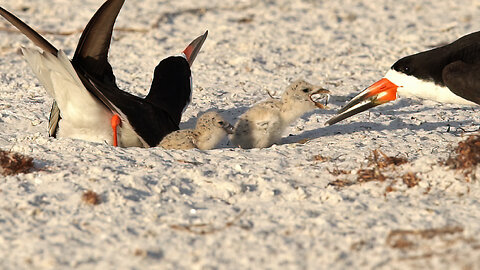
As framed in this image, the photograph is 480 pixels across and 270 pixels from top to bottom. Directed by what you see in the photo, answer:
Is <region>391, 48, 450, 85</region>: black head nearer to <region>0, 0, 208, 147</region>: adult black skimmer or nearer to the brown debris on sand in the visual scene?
<region>0, 0, 208, 147</region>: adult black skimmer

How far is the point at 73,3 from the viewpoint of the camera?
31.0 ft

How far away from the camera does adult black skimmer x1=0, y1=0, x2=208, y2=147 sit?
4.56 meters

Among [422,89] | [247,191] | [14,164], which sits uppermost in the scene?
[422,89]

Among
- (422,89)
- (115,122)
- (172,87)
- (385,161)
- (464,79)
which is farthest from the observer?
(172,87)

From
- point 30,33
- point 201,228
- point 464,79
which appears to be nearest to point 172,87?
point 30,33

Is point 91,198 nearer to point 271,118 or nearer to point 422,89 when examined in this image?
point 271,118

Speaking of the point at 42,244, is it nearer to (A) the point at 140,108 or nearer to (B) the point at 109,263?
(B) the point at 109,263

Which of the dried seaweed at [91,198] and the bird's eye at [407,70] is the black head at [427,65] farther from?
the dried seaweed at [91,198]

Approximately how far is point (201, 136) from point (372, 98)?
1291 millimetres

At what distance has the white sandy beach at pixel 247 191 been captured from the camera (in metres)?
3.28

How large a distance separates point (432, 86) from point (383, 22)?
→ 4.08 m

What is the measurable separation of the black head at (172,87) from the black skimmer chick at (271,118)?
0.50 m

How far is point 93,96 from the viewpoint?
4.80m

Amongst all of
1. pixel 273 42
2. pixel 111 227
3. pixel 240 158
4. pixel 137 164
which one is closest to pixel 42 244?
pixel 111 227
